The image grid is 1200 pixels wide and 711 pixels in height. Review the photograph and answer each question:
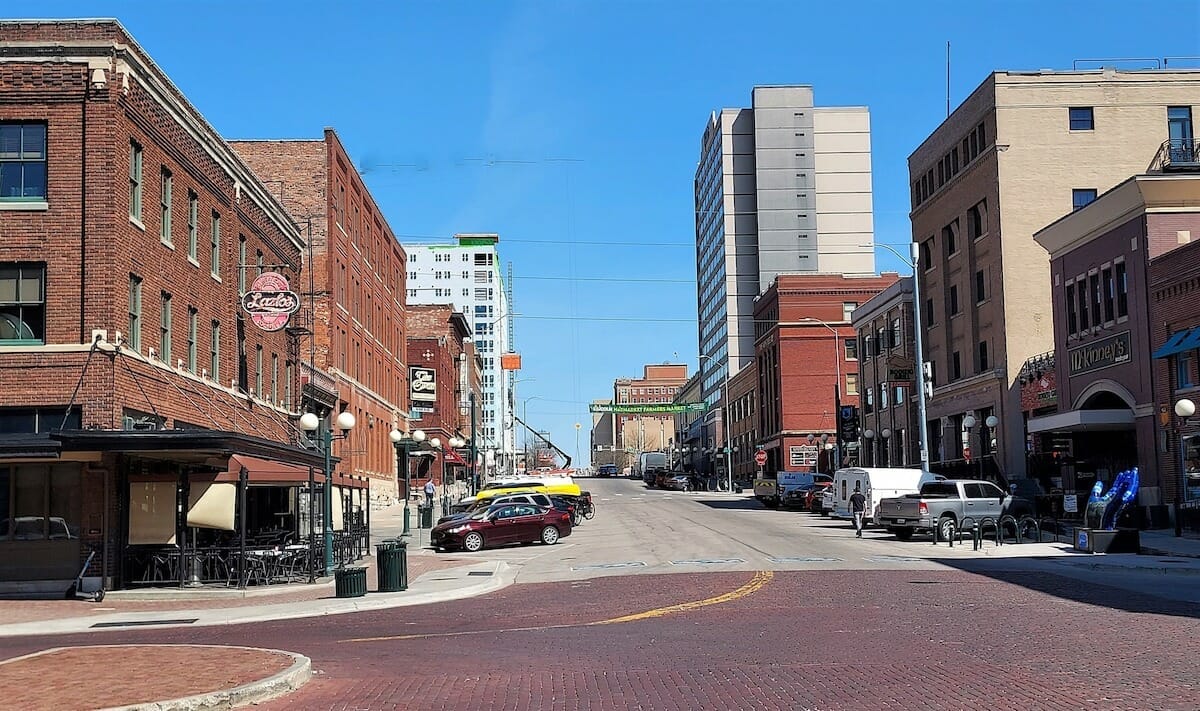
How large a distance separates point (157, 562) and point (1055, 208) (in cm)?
4089

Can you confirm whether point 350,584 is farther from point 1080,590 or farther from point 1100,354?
point 1100,354

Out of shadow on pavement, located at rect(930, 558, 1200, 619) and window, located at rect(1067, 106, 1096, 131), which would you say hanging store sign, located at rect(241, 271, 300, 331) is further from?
window, located at rect(1067, 106, 1096, 131)

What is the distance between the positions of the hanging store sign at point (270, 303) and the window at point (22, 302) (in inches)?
259

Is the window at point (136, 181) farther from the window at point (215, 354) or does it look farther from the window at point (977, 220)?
the window at point (977, 220)

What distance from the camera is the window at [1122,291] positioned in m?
41.1

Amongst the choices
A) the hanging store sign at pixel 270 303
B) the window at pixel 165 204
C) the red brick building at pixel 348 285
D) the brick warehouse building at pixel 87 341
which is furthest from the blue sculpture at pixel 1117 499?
the red brick building at pixel 348 285

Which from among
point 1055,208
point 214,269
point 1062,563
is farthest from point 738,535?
point 1055,208

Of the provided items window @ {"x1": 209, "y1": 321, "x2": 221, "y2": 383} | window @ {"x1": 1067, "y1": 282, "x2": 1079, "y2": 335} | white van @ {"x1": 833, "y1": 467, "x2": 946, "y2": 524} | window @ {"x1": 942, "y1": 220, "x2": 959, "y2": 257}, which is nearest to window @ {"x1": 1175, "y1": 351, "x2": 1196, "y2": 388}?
window @ {"x1": 1067, "y1": 282, "x2": 1079, "y2": 335}

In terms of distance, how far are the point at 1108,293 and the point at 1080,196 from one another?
38.7ft

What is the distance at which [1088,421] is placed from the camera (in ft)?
138

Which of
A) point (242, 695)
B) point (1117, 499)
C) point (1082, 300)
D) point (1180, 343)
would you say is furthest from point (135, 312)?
point (1082, 300)

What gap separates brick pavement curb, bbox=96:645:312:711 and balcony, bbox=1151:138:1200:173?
37202 millimetres

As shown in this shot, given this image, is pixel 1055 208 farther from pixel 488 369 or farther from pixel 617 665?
pixel 488 369

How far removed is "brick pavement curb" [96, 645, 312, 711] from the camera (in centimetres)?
1098
